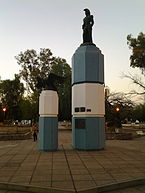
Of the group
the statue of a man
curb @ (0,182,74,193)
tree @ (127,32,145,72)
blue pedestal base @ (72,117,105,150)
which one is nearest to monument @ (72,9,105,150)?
blue pedestal base @ (72,117,105,150)

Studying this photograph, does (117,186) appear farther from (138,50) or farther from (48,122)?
(138,50)

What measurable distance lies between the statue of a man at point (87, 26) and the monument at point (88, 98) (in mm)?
450

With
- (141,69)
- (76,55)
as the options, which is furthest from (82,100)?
(141,69)

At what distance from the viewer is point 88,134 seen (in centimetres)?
1506

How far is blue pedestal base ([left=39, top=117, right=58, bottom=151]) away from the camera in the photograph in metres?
14.8

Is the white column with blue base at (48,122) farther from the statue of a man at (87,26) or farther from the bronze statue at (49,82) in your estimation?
the statue of a man at (87,26)

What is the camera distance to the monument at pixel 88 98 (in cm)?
1514

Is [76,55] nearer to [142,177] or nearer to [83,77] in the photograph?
[83,77]

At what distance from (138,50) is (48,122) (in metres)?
17.2

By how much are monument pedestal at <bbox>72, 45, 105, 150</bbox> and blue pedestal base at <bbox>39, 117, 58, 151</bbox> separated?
1364 mm

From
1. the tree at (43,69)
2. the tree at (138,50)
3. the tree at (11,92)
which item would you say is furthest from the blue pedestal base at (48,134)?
the tree at (11,92)

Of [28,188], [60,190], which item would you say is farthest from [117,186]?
[28,188]

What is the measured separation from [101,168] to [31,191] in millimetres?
3308

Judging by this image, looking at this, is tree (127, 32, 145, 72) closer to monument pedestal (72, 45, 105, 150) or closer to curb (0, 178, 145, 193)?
monument pedestal (72, 45, 105, 150)
